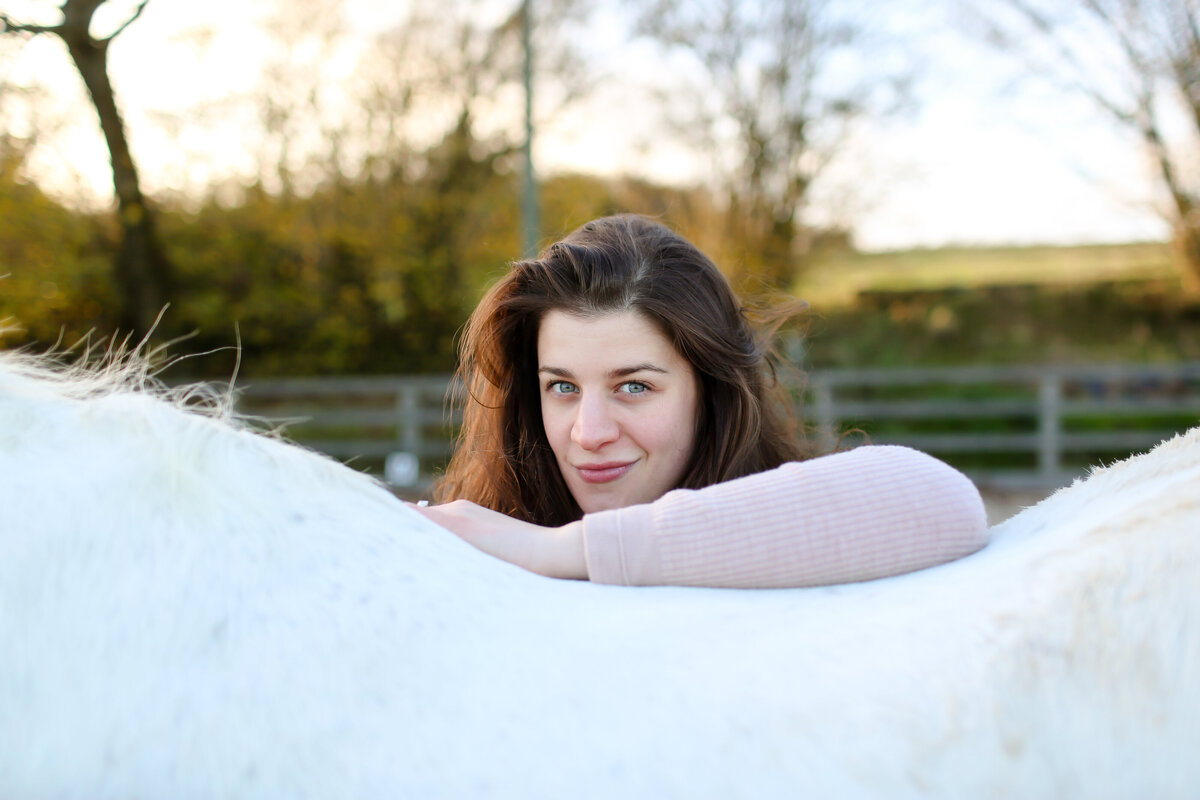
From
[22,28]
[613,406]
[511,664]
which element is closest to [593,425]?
[613,406]

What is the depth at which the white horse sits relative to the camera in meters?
0.65

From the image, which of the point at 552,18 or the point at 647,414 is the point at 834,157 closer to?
the point at 552,18

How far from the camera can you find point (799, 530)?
857 millimetres

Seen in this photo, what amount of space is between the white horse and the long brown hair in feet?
2.52

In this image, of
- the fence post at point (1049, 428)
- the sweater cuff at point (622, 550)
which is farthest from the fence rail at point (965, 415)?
the sweater cuff at point (622, 550)

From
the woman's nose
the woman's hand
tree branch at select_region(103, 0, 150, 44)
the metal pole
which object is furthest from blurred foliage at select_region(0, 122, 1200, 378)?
the woman's hand

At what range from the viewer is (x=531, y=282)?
5.32 ft

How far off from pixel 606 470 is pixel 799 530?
617 millimetres

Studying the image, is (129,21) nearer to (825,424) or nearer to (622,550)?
(825,424)

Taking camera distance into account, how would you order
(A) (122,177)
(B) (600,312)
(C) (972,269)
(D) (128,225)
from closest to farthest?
1. (B) (600,312)
2. (A) (122,177)
3. (D) (128,225)
4. (C) (972,269)

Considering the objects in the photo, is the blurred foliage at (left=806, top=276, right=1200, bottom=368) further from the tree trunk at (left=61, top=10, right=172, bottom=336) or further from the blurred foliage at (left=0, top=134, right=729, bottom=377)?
the tree trunk at (left=61, top=10, right=172, bottom=336)

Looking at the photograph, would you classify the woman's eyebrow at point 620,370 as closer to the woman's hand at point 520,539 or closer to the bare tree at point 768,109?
the woman's hand at point 520,539

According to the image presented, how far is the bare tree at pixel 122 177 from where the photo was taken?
7363 mm

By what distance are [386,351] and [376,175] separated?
197cm
